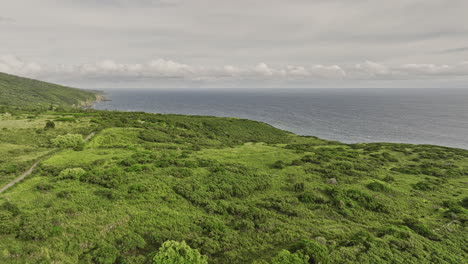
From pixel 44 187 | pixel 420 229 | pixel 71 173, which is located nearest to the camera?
pixel 420 229

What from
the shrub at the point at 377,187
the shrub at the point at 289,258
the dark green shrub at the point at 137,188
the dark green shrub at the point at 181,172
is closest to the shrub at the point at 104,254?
the dark green shrub at the point at 137,188

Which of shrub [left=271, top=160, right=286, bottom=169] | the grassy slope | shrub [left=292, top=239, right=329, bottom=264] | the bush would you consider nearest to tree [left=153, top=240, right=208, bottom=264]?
the grassy slope

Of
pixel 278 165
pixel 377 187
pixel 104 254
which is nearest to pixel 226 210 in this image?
pixel 104 254

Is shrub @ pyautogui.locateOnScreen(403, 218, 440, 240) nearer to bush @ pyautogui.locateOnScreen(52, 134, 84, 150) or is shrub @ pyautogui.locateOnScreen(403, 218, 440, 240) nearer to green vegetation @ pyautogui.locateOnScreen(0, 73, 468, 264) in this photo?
green vegetation @ pyautogui.locateOnScreen(0, 73, 468, 264)

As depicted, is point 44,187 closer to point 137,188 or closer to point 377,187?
point 137,188

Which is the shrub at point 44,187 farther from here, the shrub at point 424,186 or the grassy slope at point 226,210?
the shrub at point 424,186

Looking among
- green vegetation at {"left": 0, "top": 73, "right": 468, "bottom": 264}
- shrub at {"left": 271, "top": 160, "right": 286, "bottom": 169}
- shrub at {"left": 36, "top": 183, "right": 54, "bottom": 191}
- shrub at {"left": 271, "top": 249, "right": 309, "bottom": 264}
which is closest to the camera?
shrub at {"left": 271, "top": 249, "right": 309, "bottom": 264}
